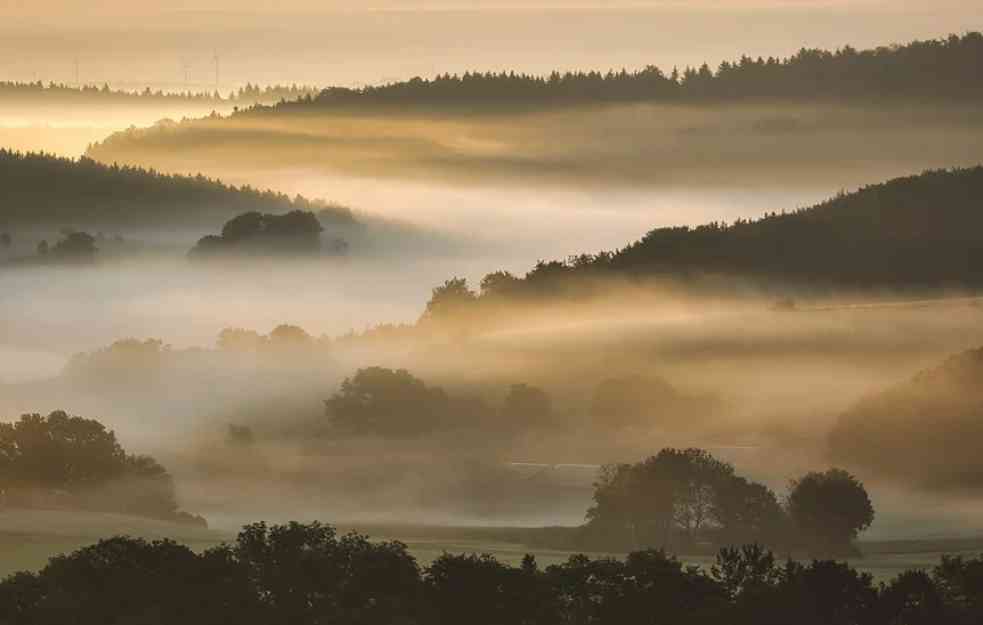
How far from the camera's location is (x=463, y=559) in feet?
292

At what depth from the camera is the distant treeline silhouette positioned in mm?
84562

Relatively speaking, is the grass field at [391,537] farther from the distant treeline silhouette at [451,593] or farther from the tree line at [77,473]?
the distant treeline silhouette at [451,593]

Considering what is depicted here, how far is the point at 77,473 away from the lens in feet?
576

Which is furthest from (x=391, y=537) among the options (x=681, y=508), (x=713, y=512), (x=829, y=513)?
(x=829, y=513)

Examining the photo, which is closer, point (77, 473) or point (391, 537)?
point (391, 537)

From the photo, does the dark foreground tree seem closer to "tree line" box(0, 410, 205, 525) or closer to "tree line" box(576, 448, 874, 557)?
"tree line" box(576, 448, 874, 557)

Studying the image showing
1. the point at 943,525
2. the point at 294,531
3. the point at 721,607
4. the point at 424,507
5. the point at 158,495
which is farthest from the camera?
the point at 424,507

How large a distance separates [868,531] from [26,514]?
46.3 metres

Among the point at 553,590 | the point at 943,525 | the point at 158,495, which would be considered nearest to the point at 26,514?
the point at 158,495

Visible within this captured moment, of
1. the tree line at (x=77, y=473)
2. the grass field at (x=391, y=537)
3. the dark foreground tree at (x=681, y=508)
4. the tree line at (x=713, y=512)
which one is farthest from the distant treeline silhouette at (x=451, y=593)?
the tree line at (x=77, y=473)

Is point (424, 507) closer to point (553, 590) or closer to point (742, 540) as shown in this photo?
point (742, 540)

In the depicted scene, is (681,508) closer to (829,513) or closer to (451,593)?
(829,513)

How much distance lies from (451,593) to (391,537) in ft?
206

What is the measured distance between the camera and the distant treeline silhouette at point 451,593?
8456 centimetres
